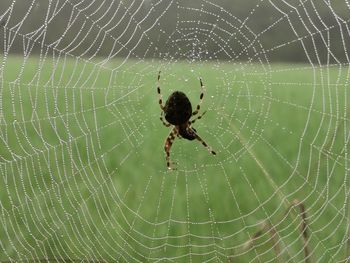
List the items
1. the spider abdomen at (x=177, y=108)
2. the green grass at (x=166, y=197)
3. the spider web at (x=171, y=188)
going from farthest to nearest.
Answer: the green grass at (x=166, y=197) < the spider web at (x=171, y=188) < the spider abdomen at (x=177, y=108)

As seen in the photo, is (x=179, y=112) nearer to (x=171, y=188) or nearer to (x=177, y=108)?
(x=177, y=108)

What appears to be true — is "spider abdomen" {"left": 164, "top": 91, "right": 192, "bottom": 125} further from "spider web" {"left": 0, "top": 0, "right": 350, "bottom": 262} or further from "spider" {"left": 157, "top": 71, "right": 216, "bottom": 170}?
"spider web" {"left": 0, "top": 0, "right": 350, "bottom": 262}

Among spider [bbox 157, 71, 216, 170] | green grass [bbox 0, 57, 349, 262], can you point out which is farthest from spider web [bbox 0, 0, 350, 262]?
spider [bbox 157, 71, 216, 170]

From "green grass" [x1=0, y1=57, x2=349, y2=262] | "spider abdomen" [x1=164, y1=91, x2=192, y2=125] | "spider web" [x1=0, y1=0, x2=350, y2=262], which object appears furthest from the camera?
"green grass" [x1=0, y1=57, x2=349, y2=262]

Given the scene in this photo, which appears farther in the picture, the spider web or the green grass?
the green grass

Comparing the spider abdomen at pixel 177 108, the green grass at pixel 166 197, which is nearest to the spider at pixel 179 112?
the spider abdomen at pixel 177 108

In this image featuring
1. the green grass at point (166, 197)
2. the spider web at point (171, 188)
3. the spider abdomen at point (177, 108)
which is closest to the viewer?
the spider abdomen at point (177, 108)

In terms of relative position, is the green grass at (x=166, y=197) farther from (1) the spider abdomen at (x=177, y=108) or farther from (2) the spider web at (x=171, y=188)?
(1) the spider abdomen at (x=177, y=108)

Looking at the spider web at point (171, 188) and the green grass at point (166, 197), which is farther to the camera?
the green grass at point (166, 197)
